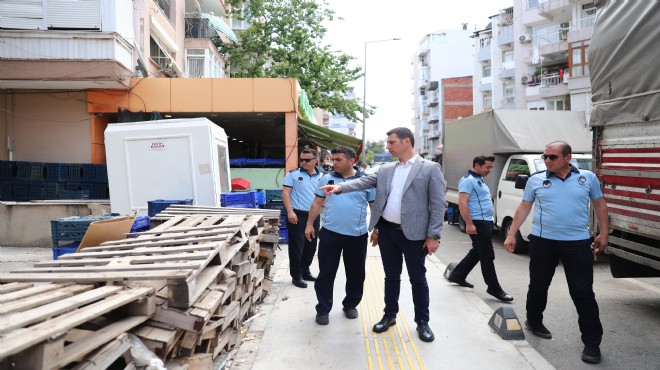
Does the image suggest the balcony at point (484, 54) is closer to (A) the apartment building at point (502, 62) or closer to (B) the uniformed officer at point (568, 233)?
(A) the apartment building at point (502, 62)

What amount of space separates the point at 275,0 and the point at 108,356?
74.9ft

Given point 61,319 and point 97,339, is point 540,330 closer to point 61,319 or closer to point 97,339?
point 97,339

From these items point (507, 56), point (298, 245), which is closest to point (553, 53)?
point (507, 56)

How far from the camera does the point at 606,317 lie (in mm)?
5719

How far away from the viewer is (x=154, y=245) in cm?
433

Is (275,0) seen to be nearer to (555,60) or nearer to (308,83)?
(308,83)

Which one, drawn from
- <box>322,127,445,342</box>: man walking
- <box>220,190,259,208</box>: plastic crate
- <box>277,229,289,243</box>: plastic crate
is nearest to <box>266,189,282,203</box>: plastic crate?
<box>277,229,289,243</box>: plastic crate

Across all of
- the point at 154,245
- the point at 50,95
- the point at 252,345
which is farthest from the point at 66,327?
the point at 50,95

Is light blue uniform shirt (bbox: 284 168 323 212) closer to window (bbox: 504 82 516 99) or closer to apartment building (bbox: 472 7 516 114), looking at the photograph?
apartment building (bbox: 472 7 516 114)

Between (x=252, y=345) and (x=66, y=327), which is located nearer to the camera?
(x=66, y=327)

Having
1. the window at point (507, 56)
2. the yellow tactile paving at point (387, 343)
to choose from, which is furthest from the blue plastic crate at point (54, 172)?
the window at point (507, 56)

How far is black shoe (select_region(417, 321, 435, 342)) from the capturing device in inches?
184

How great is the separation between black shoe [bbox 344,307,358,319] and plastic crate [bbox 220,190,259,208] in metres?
4.10

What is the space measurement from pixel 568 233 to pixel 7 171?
11.1 meters
